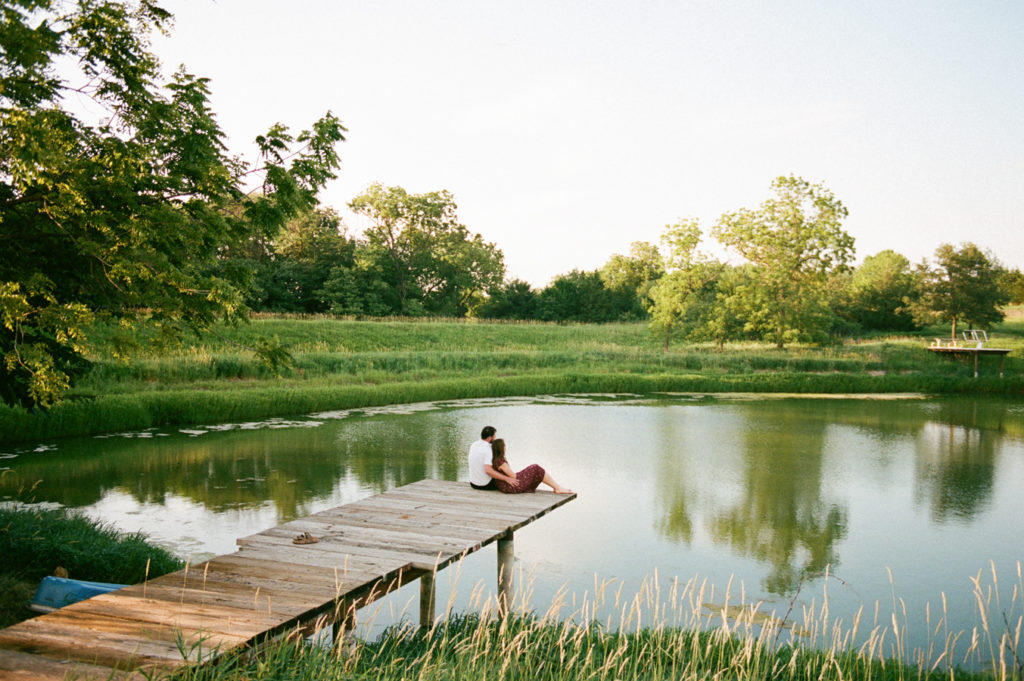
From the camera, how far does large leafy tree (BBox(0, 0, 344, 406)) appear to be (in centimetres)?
522

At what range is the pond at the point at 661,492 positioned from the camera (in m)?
7.53

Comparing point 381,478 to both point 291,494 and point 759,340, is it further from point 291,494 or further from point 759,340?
point 759,340

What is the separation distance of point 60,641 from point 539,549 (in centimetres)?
539

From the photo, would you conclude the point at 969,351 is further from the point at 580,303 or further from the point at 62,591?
the point at 62,591

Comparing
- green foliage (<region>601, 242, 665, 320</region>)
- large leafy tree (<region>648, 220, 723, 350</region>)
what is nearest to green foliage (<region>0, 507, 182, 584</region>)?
large leafy tree (<region>648, 220, 723, 350</region>)

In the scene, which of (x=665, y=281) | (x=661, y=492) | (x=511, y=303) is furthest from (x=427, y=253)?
(x=661, y=492)

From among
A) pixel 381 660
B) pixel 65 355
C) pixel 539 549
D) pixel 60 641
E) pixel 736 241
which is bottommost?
pixel 539 549

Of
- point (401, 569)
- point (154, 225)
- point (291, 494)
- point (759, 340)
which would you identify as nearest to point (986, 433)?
point (291, 494)

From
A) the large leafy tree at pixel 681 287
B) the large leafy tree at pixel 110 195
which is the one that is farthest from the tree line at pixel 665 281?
the large leafy tree at pixel 110 195

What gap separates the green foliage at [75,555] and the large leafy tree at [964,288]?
40.6 meters

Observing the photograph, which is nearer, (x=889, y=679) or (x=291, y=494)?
(x=889, y=679)

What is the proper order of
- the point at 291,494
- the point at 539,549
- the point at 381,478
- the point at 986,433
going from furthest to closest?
the point at 986,433 → the point at 381,478 → the point at 291,494 → the point at 539,549

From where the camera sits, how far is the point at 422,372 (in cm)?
2616

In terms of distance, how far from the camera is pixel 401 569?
531 cm
